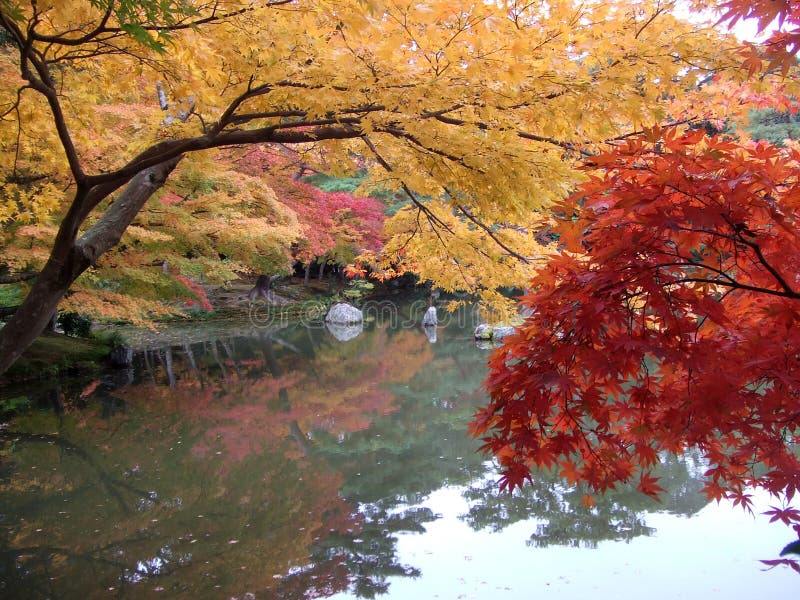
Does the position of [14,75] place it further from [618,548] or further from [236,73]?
[618,548]

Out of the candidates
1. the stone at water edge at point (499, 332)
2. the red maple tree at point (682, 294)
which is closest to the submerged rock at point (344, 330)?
the stone at water edge at point (499, 332)

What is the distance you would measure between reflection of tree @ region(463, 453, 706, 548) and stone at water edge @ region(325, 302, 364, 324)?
1236 cm

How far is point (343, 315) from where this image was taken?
17.6 meters

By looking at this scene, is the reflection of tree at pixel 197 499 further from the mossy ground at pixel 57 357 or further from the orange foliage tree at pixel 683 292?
the orange foliage tree at pixel 683 292

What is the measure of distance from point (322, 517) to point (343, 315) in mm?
13167

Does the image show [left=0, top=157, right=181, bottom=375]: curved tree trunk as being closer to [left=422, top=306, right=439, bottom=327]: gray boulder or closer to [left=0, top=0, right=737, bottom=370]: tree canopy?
[left=0, top=0, right=737, bottom=370]: tree canopy

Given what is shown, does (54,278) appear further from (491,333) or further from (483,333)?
(483,333)

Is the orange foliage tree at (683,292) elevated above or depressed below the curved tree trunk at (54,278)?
below

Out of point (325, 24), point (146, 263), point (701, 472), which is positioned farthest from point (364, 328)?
point (325, 24)

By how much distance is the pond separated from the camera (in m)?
3.62

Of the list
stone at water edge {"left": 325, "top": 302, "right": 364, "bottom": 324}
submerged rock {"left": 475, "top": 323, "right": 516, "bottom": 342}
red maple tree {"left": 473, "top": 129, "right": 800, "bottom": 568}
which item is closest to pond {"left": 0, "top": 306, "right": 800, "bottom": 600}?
red maple tree {"left": 473, "top": 129, "right": 800, "bottom": 568}

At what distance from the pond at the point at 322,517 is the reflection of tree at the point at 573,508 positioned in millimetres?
20

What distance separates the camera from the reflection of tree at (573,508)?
4320 millimetres

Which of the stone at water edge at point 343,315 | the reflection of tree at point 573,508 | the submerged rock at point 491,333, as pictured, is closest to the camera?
the reflection of tree at point 573,508
